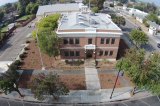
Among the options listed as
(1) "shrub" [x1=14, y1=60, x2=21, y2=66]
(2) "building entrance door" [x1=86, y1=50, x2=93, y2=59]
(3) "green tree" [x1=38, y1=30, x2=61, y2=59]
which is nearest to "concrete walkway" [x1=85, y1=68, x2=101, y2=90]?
(2) "building entrance door" [x1=86, y1=50, x2=93, y2=59]

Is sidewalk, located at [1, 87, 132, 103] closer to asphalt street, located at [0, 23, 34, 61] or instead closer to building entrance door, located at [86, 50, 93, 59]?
building entrance door, located at [86, 50, 93, 59]

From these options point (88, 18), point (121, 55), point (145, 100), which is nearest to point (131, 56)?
point (145, 100)

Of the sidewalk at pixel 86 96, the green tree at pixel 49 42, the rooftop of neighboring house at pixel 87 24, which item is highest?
the rooftop of neighboring house at pixel 87 24

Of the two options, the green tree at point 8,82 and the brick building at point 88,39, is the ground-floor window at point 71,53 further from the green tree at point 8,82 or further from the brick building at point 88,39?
the green tree at point 8,82

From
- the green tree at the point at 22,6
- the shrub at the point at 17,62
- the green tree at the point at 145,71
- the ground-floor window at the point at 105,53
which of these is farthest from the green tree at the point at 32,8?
the green tree at the point at 145,71

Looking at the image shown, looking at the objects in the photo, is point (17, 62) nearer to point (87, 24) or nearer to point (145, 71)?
point (87, 24)

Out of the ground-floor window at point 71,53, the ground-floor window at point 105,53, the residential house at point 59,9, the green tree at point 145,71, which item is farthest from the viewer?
the residential house at point 59,9

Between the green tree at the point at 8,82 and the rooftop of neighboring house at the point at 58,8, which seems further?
the rooftop of neighboring house at the point at 58,8

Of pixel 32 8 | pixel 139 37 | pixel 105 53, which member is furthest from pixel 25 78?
pixel 32 8
